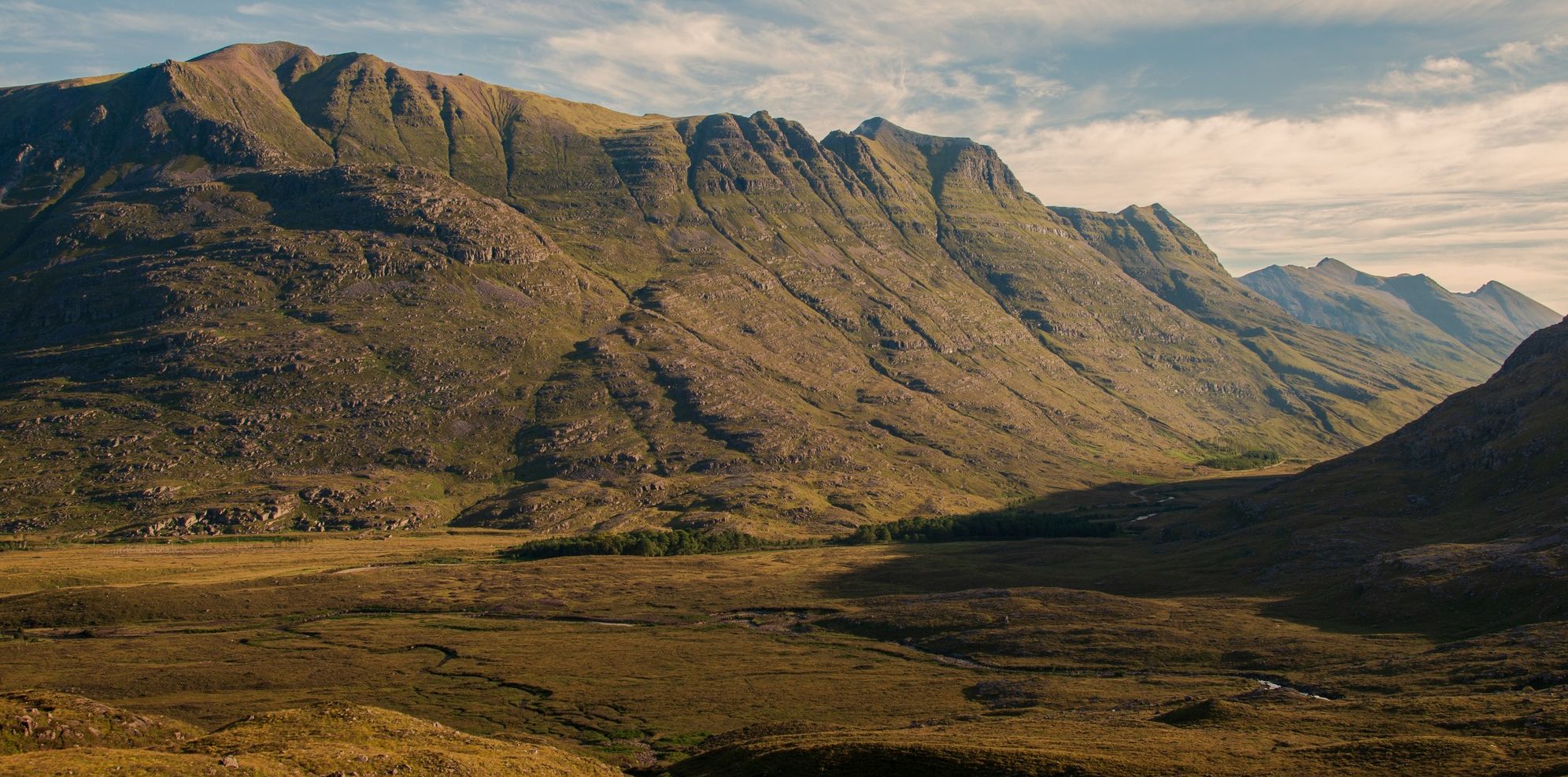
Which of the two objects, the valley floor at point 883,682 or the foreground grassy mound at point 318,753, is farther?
the valley floor at point 883,682

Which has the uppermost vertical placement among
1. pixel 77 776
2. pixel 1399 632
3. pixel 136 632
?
pixel 77 776

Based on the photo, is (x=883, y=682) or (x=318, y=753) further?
(x=883, y=682)

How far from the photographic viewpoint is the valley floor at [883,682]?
81500mm

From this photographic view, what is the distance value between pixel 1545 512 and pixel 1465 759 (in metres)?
146

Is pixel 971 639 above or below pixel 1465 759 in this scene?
below

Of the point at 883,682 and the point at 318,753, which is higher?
the point at 318,753

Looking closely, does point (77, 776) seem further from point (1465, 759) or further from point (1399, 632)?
point (1399, 632)

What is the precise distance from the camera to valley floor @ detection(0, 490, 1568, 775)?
267 ft

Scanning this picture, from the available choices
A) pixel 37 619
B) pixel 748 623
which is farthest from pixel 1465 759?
pixel 37 619

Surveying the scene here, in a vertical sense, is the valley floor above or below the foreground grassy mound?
below

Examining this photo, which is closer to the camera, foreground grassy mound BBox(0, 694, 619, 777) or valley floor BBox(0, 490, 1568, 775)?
foreground grassy mound BBox(0, 694, 619, 777)

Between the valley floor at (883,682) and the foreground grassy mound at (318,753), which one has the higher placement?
the foreground grassy mound at (318,753)

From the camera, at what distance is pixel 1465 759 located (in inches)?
2904

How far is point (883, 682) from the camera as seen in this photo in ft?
462
